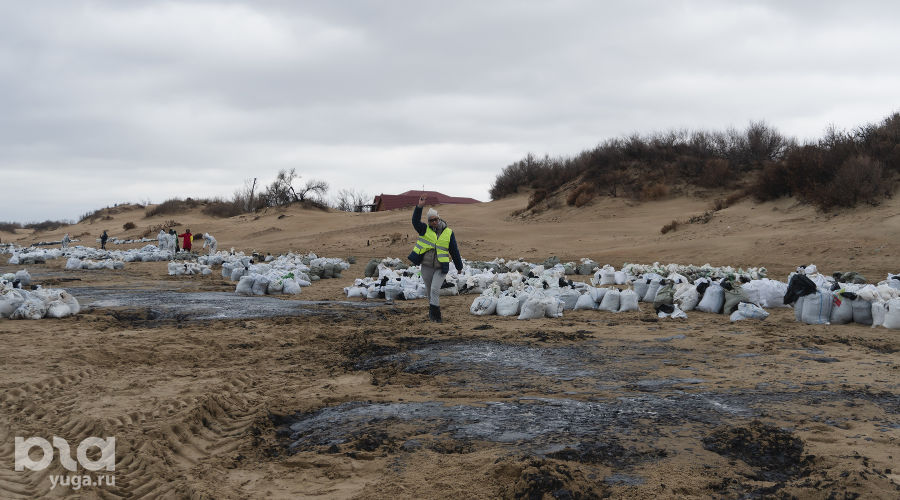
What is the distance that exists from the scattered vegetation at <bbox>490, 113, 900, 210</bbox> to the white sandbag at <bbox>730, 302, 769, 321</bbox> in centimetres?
965

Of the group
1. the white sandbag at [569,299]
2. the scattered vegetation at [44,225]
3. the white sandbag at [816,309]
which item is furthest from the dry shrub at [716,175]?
the scattered vegetation at [44,225]

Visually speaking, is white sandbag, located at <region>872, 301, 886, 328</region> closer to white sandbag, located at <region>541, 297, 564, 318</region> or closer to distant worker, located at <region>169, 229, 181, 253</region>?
white sandbag, located at <region>541, 297, 564, 318</region>

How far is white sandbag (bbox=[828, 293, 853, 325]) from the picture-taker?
6.67 m

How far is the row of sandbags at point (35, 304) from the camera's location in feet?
25.0

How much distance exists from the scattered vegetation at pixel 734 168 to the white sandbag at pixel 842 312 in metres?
9.59

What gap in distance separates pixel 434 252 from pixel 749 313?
11.9 ft

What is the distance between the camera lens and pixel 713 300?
7711mm

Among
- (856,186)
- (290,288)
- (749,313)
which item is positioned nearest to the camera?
(749,313)

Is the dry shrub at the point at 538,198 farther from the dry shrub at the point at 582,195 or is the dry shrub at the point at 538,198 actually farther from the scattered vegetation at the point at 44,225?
the scattered vegetation at the point at 44,225

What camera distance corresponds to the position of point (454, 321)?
25.4 feet

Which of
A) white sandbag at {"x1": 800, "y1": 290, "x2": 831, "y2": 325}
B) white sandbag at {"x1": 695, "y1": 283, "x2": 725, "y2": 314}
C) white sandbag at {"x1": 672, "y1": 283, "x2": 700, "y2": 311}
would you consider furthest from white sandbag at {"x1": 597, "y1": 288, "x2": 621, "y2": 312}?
white sandbag at {"x1": 800, "y1": 290, "x2": 831, "y2": 325}

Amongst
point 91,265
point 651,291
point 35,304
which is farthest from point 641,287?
point 91,265

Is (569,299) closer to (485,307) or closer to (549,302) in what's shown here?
(549,302)

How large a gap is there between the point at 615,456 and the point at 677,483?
375 millimetres
